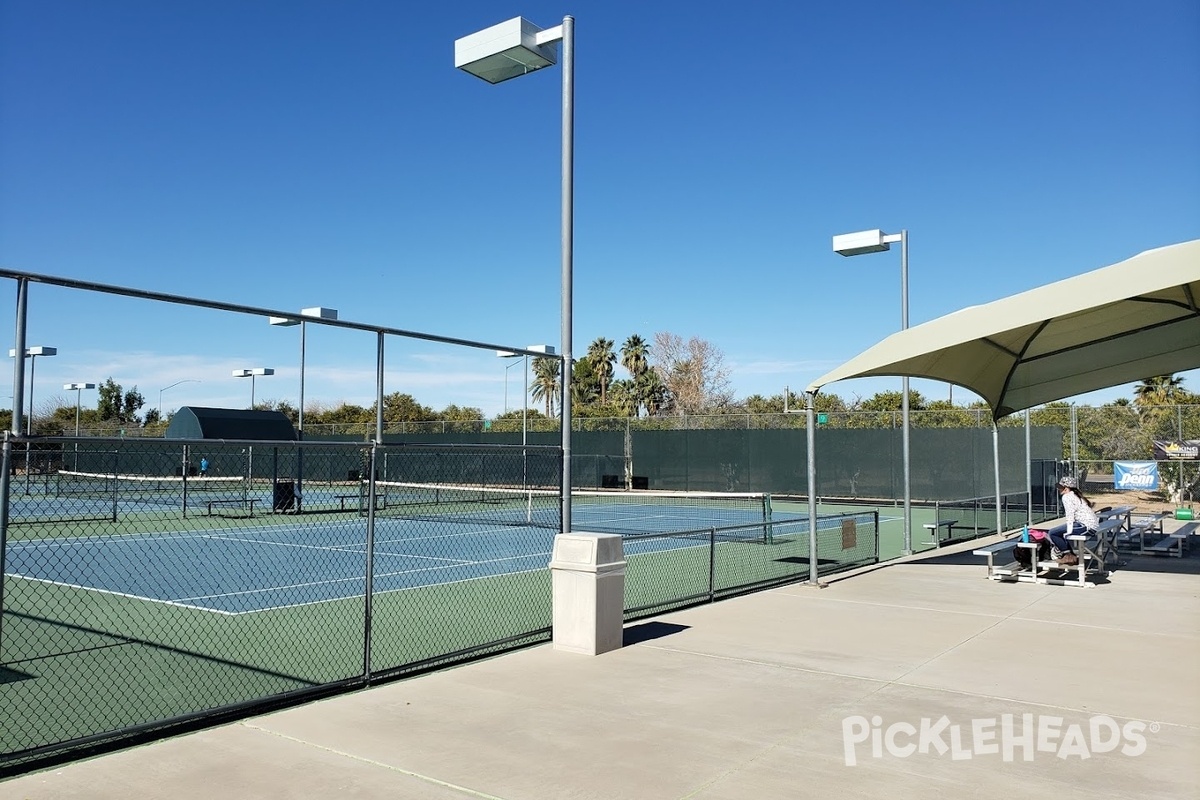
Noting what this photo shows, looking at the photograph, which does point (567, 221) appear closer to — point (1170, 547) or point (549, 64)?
point (549, 64)

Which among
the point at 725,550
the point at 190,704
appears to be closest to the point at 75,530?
the point at 725,550

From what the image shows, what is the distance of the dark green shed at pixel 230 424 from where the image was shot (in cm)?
3584

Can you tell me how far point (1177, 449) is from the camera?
95.3 ft

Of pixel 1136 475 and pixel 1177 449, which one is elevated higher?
pixel 1177 449

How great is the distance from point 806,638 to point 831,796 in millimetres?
4426

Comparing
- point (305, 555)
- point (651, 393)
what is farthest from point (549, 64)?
point (651, 393)

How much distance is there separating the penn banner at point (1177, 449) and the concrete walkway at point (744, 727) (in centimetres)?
2134

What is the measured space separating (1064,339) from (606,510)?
1802cm

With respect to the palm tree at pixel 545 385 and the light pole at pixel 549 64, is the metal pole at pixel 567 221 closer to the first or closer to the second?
the light pole at pixel 549 64

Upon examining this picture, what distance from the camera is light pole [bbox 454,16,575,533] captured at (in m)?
8.84

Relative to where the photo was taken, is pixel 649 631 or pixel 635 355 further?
pixel 635 355

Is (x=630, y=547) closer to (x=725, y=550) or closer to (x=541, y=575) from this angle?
(x=725, y=550)

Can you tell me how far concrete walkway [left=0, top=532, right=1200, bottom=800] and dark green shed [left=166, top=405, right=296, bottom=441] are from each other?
29958mm

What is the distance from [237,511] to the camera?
94.8 ft
